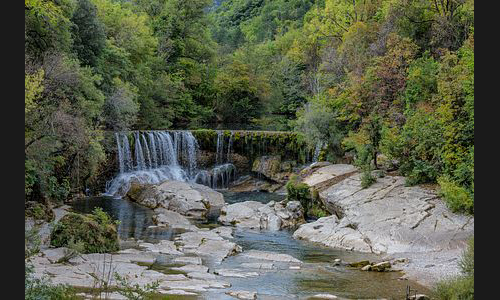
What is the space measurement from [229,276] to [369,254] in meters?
4.92

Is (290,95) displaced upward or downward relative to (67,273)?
upward

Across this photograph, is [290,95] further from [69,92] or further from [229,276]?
[229,276]

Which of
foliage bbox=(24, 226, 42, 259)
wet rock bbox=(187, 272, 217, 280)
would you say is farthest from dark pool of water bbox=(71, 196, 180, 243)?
foliage bbox=(24, 226, 42, 259)

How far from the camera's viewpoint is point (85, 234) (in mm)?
13227

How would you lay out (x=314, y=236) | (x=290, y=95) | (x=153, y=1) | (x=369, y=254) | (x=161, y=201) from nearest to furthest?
(x=369, y=254) → (x=314, y=236) → (x=161, y=201) → (x=153, y=1) → (x=290, y=95)

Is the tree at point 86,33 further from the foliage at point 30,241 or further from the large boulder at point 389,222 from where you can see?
the foliage at point 30,241

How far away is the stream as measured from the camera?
33.8 feet

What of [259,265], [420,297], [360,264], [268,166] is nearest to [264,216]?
[259,265]

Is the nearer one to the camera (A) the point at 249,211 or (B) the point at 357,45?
(A) the point at 249,211

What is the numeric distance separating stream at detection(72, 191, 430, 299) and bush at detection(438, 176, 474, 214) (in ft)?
10.1

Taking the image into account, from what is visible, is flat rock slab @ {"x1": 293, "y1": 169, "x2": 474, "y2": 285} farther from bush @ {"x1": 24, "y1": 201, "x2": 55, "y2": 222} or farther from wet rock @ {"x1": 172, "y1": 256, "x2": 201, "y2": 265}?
bush @ {"x1": 24, "y1": 201, "x2": 55, "y2": 222}

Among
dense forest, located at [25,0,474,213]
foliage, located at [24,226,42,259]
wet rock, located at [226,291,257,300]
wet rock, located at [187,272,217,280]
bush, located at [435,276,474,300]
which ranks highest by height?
dense forest, located at [25,0,474,213]

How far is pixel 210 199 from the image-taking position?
2348 centimetres

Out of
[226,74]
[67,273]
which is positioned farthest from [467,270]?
[226,74]
